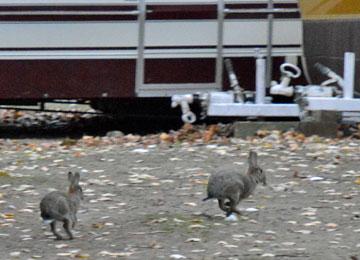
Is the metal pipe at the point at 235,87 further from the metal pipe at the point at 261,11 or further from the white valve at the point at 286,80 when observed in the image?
the metal pipe at the point at 261,11

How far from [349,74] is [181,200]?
169 inches

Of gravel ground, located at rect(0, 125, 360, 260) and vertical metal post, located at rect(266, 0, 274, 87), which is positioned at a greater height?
vertical metal post, located at rect(266, 0, 274, 87)

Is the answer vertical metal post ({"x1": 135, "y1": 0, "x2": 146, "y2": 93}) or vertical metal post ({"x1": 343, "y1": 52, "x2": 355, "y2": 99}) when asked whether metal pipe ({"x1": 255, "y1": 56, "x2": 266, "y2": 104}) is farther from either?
vertical metal post ({"x1": 135, "y1": 0, "x2": 146, "y2": 93})

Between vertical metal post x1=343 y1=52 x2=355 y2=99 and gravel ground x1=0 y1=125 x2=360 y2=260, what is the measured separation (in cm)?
86

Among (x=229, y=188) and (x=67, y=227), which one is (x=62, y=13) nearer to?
(x=229, y=188)

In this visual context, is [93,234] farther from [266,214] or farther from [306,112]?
[306,112]

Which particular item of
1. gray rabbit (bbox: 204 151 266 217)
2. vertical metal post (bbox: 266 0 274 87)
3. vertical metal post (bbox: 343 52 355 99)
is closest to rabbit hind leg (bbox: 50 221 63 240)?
gray rabbit (bbox: 204 151 266 217)

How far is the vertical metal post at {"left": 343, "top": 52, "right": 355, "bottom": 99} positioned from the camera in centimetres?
1195

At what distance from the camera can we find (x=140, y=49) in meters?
13.2

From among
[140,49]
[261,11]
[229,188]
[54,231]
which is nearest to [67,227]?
[54,231]

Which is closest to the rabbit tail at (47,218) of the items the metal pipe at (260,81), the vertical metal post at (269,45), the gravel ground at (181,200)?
the gravel ground at (181,200)

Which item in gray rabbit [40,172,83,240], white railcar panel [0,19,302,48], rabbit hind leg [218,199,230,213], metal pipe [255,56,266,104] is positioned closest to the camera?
gray rabbit [40,172,83,240]

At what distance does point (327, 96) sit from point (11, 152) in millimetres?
3672

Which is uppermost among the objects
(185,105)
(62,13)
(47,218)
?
(62,13)
